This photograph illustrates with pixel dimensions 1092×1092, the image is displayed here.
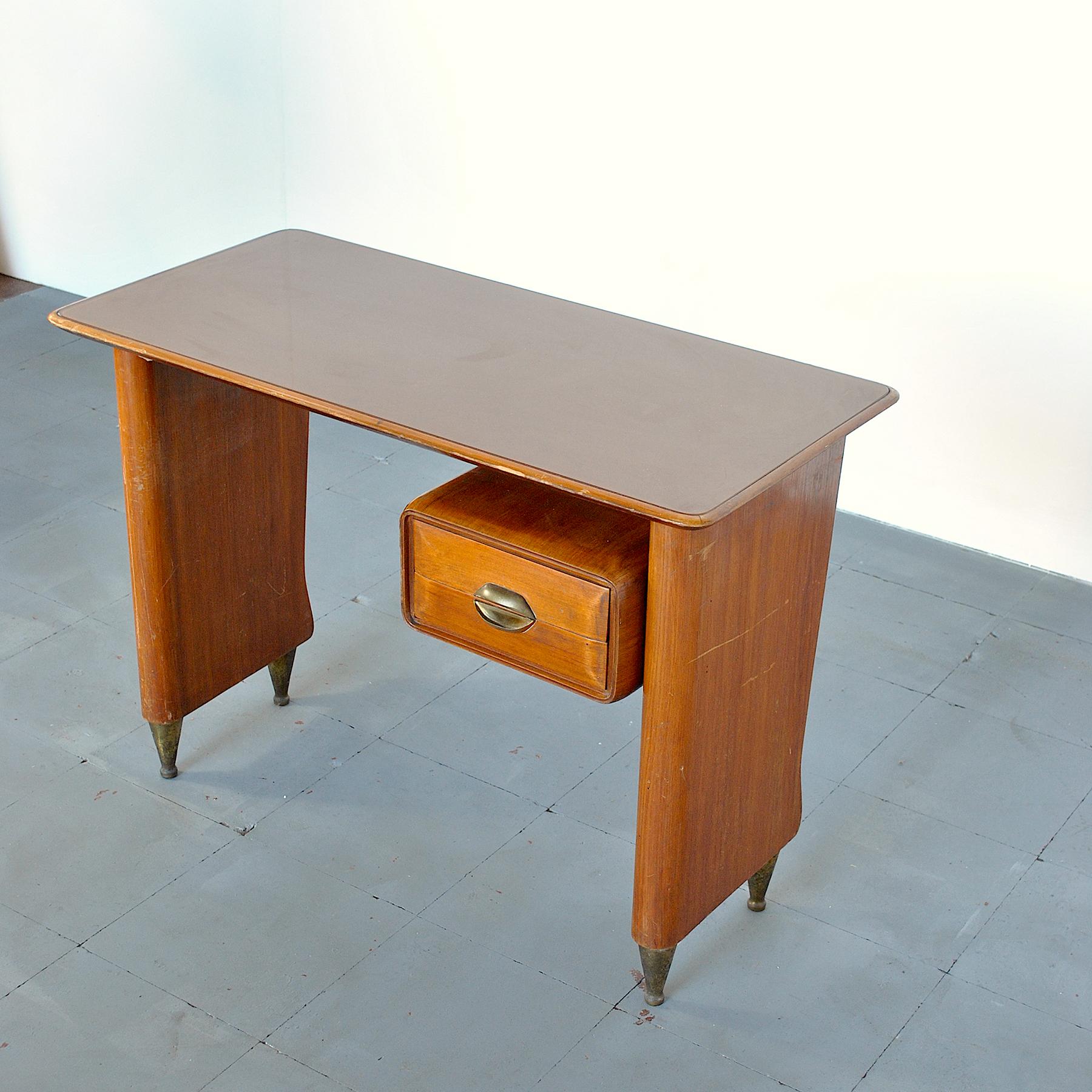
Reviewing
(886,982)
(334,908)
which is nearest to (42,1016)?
(334,908)

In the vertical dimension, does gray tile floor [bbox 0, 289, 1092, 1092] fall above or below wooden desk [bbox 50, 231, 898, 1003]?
below

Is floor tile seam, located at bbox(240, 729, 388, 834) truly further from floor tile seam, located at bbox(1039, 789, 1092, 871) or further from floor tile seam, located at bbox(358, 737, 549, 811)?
floor tile seam, located at bbox(1039, 789, 1092, 871)

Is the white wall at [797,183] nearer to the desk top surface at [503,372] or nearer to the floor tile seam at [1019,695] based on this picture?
the floor tile seam at [1019,695]

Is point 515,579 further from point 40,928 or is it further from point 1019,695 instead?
point 1019,695

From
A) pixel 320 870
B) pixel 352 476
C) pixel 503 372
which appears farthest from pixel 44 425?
pixel 503 372

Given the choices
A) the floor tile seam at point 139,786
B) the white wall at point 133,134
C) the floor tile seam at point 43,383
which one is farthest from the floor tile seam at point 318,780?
the white wall at point 133,134

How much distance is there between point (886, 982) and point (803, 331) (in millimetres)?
1839

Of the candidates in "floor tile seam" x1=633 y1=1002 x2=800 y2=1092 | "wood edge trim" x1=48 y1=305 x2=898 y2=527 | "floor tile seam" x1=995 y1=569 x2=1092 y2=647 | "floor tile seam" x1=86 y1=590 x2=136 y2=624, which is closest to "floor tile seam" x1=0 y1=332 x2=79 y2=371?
"floor tile seam" x1=86 y1=590 x2=136 y2=624

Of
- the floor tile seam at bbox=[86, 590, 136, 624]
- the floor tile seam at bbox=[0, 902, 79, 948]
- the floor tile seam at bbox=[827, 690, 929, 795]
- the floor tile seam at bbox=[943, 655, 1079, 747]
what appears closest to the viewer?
the floor tile seam at bbox=[0, 902, 79, 948]

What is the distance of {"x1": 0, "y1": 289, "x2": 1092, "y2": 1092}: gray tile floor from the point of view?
221 cm

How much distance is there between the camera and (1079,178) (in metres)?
3.22

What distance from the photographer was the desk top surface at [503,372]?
1930 mm

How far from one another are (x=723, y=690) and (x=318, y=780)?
3.28 feet

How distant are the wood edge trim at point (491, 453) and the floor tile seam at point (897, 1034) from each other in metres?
0.92
